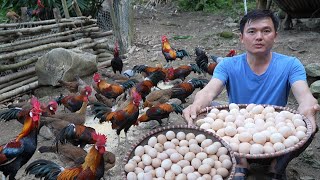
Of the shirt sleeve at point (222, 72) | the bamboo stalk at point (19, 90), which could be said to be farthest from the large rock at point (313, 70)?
the bamboo stalk at point (19, 90)

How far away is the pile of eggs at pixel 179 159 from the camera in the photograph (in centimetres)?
230

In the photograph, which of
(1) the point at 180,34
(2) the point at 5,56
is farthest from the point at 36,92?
(1) the point at 180,34

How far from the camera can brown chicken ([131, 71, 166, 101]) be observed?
616 cm

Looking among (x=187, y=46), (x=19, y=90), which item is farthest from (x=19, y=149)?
(x=187, y=46)

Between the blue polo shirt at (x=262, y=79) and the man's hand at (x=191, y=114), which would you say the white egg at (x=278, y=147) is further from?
the blue polo shirt at (x=262, y=79)

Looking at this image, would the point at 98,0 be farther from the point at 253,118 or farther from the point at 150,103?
the point at 253,118

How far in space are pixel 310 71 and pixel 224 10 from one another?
851cm

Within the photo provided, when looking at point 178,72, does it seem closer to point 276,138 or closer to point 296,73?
point 296,73

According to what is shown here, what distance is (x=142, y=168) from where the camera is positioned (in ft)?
7.80

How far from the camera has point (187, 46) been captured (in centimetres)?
1020

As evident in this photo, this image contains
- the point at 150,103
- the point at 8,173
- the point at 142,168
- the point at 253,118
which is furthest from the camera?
the point at 150,103

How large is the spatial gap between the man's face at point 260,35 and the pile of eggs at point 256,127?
19.2 inches

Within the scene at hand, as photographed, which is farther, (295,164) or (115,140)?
(115,140)

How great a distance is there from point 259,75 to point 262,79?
0.14 ft
